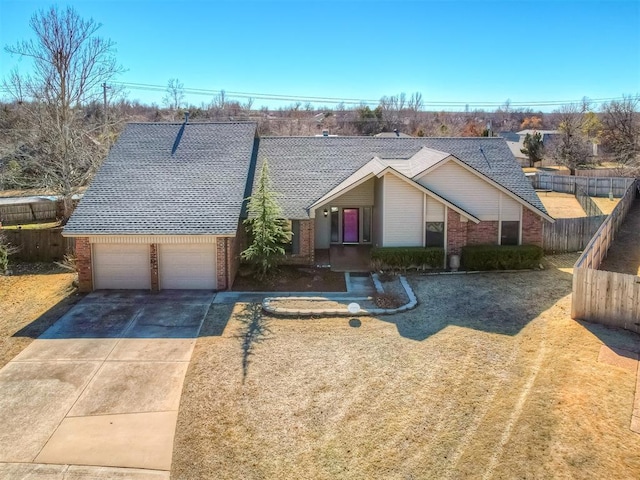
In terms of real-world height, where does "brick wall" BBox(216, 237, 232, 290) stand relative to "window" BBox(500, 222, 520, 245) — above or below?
below

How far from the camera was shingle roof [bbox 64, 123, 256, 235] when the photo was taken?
57.4 feet

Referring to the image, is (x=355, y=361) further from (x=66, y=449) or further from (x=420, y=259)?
(x=420, y=259)

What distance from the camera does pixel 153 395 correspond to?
10.5 m

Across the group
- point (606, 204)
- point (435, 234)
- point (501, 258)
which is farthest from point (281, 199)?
point (606, 204)

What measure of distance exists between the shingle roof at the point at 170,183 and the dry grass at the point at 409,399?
4.81 metres

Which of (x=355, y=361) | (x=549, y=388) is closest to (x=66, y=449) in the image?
(x=355, y=361)

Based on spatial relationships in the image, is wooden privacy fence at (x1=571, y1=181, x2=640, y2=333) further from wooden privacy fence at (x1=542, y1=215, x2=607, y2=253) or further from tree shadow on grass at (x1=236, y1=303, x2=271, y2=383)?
tree shadow on grass at (x1=236, y1=303, x2=271, y2=383)

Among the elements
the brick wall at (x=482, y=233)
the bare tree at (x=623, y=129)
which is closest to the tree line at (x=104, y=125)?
the bare tree at (x=623, y=129)

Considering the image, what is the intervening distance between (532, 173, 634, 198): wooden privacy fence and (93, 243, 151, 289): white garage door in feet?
113

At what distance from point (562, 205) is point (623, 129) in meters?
25.1

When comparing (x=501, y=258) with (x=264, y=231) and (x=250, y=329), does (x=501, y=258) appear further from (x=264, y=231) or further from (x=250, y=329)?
(x=250, y=329)

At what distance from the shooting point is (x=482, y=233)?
2041 cm

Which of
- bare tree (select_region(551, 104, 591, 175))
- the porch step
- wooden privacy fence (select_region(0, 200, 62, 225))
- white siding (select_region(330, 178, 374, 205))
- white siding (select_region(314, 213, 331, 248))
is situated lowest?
the porch step

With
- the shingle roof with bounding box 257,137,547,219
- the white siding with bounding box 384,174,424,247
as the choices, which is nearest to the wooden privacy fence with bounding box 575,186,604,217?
the shingle roof with bounding box 257,137,547,219
